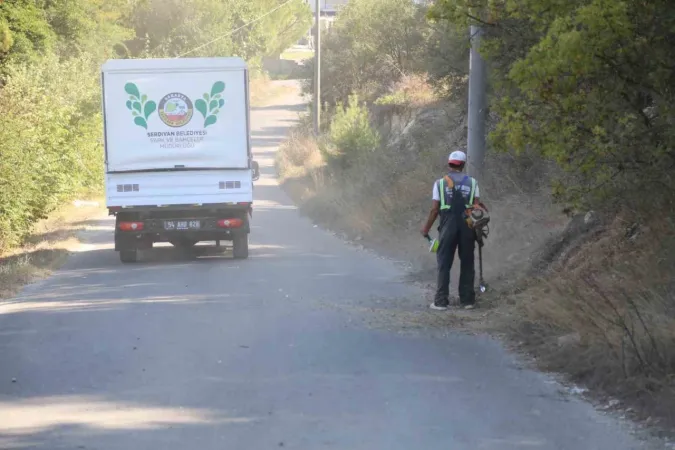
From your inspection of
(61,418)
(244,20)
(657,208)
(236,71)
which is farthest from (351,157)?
(244,20)

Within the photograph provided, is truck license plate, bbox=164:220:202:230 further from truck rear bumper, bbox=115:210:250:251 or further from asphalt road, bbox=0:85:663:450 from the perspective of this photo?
asphalt road, bbox=0:85:663:450

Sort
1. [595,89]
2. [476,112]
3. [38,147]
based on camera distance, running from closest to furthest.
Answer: [595,89], [476,112], [38,147]

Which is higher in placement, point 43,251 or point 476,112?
point 476,112

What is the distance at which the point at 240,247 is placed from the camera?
701 inches

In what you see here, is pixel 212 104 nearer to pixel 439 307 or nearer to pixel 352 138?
pixel 439 307

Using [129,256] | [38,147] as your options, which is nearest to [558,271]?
[129,256]

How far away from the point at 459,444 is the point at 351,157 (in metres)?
23.7

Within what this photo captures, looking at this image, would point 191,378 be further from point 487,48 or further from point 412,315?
point 487,48

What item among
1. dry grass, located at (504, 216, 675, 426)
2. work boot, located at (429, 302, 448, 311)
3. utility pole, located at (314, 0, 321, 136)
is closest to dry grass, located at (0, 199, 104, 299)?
work boot, located at (429, 302, 448, 311)

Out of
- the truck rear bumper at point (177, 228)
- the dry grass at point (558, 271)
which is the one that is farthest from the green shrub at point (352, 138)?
the truck rear bumper at point (177, 228)

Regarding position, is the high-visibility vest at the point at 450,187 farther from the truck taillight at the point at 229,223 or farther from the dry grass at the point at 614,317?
the truck taillight at the point at 229,223

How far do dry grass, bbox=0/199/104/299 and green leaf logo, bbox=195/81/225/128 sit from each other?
3.74m

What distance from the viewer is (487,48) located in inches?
410

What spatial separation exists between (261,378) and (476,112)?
8.36 m
